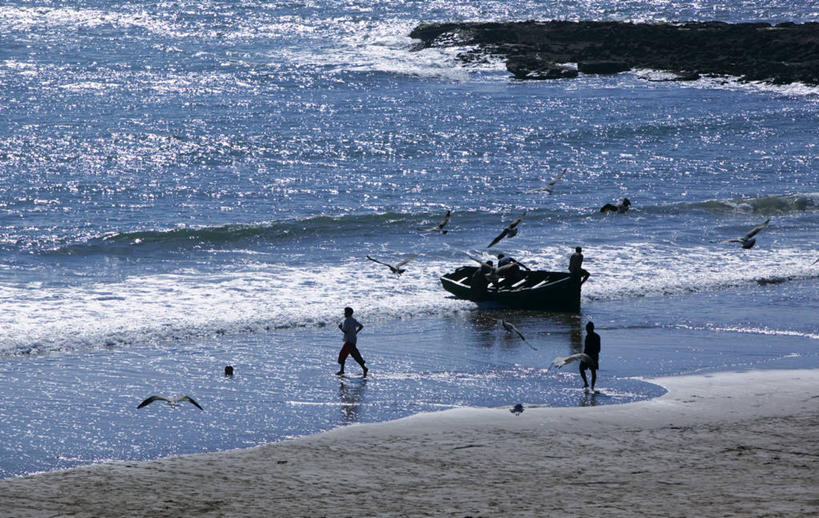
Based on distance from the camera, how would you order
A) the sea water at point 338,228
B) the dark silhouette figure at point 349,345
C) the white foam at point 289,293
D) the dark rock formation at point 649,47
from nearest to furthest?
the sea water at point 338,228
the dark silhouette figure at point 349,345
the white foam at point 289,293
the dark rock formation at point 649,47

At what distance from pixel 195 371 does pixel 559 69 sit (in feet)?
132

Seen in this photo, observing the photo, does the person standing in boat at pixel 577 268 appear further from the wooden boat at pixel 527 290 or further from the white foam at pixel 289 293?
the white foam at pixel 289 293

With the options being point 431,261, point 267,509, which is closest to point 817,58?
point 431,261

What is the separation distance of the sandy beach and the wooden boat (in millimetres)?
6985

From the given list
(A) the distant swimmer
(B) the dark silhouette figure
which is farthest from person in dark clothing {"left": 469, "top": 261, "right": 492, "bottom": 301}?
(A) the distant swimmer

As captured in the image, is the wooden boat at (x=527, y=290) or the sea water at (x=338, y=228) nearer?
the sea water at (x=338, y=228)

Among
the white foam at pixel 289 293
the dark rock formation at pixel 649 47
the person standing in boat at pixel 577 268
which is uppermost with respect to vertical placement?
the dark rock formation at pixel 649 47

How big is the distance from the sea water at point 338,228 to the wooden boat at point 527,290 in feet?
1.16

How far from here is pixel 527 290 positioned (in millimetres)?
22422

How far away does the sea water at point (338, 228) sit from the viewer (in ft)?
54.0

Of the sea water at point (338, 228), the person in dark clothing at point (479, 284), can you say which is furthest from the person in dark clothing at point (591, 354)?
the person in dark clothing at point (479, 284)

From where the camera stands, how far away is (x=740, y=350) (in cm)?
1861

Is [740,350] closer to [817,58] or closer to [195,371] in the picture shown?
[195,371]

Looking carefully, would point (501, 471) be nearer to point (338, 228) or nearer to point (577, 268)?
point (577, 268)
